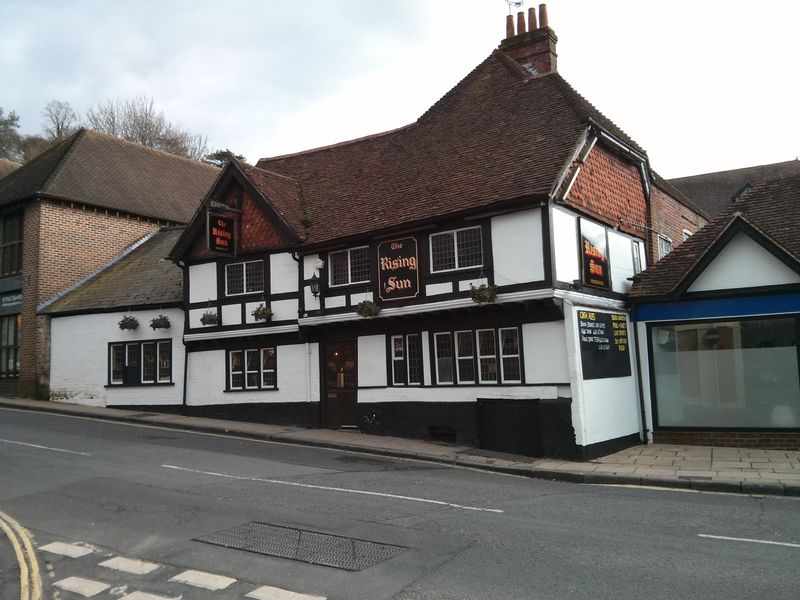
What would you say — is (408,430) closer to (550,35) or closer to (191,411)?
(191,411)

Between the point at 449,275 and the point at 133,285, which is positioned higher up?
the point at 133,285

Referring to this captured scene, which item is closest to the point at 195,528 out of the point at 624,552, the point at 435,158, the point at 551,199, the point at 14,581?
the point at 14,581

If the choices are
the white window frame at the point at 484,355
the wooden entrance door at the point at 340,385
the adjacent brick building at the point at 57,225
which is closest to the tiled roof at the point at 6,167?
the adjacent brick building at the point at 57,225

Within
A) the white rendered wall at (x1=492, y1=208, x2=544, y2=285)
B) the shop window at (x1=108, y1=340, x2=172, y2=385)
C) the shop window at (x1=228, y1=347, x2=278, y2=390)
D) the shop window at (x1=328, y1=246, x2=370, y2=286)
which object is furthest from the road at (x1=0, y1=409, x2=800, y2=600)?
the shop window at (x1=108, y1=340, x2=172, y2=385)

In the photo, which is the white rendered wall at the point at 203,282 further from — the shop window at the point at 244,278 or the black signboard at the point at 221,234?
the black signboard at the point at 221,234

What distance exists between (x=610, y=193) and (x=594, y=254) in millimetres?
2402

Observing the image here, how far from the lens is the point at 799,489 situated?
416 inches

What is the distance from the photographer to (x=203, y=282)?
21.3 metres

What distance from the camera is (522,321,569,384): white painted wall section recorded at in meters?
14.7

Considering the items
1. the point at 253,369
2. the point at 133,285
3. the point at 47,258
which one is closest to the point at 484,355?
the point at 253,369

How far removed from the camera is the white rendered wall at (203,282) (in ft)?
69.2

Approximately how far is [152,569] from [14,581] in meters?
1.35

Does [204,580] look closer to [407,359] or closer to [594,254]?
[407,359]

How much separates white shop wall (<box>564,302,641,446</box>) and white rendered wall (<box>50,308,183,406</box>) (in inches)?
519
